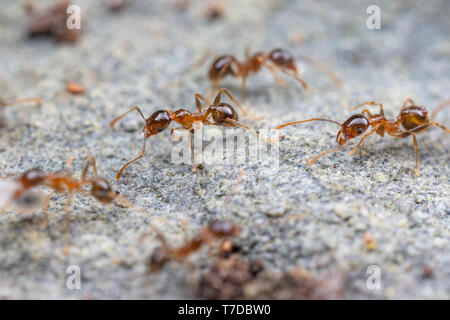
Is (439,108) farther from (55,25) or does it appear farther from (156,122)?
(55,25)

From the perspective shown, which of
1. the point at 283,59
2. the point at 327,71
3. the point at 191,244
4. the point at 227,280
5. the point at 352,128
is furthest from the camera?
the point at 327,71

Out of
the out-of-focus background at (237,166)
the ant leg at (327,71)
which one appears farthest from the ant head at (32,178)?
the ant leg at (327,71)

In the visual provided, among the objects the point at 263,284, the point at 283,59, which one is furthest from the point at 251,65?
the point at 263,284

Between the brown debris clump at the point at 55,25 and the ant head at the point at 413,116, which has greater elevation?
the brown debris clump at the point at 55,25

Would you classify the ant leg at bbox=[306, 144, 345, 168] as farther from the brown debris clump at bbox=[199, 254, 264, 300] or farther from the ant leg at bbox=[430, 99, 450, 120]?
the ant leg at bbox=[430, 99, 450, 120]

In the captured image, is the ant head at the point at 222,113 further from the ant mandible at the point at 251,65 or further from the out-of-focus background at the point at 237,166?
the ant mandible at the point at 251,65
